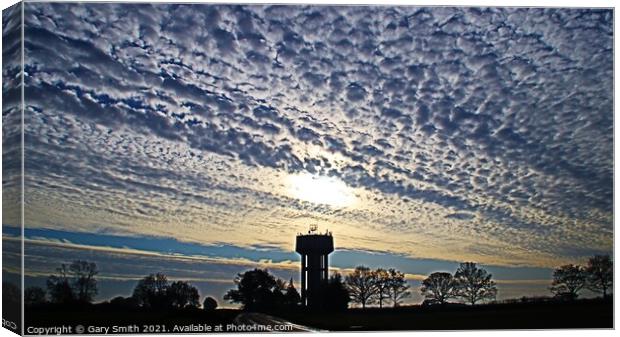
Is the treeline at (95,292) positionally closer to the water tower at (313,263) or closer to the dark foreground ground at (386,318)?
the dark foreground ground at (386,318)

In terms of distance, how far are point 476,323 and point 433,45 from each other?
407cm

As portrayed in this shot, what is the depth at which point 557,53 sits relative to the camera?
48.4 ft

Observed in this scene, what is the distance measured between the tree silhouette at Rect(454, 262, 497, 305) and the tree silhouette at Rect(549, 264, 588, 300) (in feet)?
3.05

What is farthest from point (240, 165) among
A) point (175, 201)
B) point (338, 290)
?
point (338, 290)

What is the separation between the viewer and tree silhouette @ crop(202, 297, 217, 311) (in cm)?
1414

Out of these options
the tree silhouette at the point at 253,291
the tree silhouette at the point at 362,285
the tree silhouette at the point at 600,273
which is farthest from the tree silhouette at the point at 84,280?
the tree silhouette at the point at 600,273

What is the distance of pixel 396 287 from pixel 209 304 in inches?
106

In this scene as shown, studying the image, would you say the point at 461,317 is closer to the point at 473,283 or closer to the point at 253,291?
the point at 473,283

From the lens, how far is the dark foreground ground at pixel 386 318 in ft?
45.4

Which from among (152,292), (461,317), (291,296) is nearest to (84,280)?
(152,292)

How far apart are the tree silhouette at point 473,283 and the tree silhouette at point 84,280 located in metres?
5.16

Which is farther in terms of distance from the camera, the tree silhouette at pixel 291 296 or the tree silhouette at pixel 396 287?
the tree silhouette at pixel 396 287

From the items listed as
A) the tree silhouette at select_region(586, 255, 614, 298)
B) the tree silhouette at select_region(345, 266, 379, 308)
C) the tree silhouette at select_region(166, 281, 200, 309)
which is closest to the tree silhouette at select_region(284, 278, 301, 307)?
the tree silhouette at select_region(345, 266, 379, 308)

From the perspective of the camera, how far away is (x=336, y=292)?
47.7 ft
